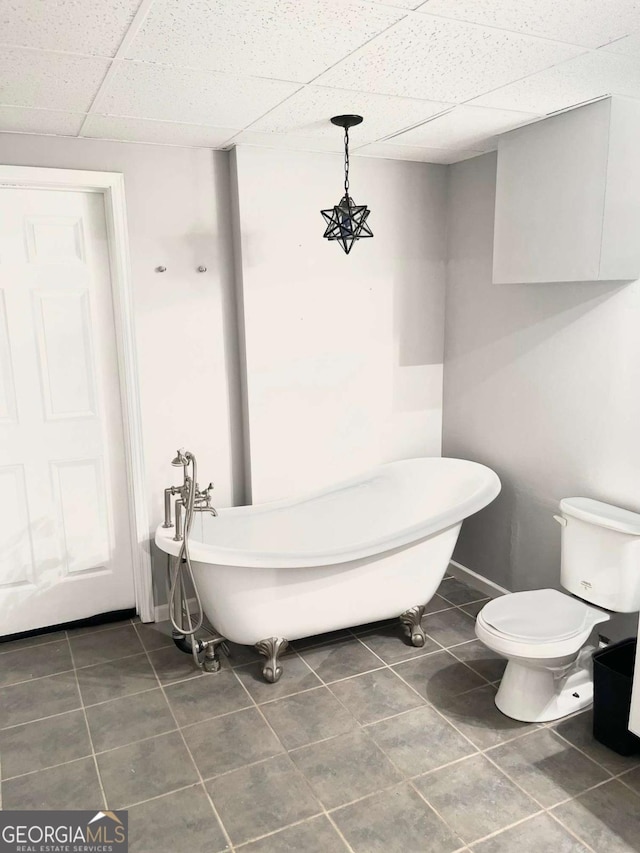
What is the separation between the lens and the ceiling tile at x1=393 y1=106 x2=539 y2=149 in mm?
2551

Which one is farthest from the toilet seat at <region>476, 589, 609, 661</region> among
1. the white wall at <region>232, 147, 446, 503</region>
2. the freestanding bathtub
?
the white wall at <region>232, 147, 446, 503</region>

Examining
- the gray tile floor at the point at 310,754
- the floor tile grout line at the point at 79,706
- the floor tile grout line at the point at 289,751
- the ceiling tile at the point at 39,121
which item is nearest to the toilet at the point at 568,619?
the gray tile floor at the point at 310,754

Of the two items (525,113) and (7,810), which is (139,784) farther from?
(525,113)

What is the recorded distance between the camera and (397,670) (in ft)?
9.39

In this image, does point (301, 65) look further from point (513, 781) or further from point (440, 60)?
point (513, 781)

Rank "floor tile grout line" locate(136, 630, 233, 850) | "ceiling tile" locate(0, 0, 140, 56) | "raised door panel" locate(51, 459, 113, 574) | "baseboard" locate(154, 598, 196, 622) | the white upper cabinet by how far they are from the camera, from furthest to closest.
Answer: "baseboard" locate(154, 598, 196, 622), "raised door panel" locate(51, 459, 113, 574), the white upper cabinet, "floor tile grout line" locate(136, 630, 233, 850), "ceiling tile" locate(0, 0, 140, 56)

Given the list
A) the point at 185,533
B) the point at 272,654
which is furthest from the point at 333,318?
the point at 272,654

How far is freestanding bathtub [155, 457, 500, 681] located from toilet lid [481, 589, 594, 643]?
1.38 ft

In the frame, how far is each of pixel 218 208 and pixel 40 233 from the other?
78 cm

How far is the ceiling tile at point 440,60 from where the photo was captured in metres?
1.77

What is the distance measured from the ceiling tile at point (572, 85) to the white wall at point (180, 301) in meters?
1.32

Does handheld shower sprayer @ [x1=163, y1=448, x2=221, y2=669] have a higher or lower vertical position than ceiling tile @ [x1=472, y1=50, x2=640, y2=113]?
lower

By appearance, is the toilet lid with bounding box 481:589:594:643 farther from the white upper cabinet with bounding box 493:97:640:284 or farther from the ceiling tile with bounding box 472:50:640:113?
the ceiling tile with bounding box 472:50:640:113

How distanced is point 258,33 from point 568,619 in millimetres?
2157
